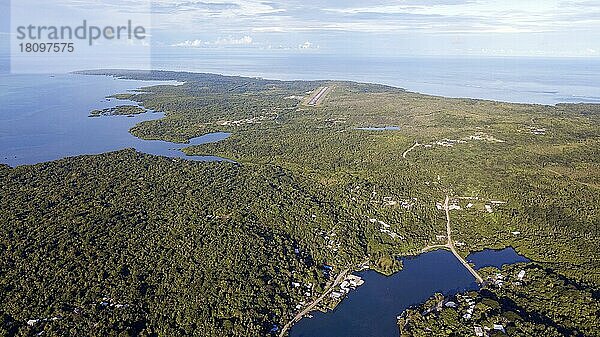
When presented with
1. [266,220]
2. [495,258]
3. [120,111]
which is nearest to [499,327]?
[495,258]

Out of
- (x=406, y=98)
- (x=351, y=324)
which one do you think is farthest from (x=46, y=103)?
(x=351, y=324)

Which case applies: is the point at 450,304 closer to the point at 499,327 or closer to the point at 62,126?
the point at 499,327

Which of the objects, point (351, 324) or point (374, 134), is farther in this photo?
point (374, 134)

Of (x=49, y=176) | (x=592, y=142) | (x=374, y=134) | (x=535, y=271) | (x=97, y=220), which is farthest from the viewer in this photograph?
(x=374, y=134)

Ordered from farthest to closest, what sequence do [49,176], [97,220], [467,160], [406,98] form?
[406,98] < [467,160] < [49,176] < [97,220]

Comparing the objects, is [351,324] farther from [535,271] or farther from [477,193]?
[477,193]

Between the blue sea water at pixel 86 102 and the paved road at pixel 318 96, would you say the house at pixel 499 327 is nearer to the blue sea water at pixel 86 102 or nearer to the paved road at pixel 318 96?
the blue sea water at pixel 86 102

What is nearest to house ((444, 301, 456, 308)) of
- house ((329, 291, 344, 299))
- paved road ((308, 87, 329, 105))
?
house ((329, 291, 344, 299))

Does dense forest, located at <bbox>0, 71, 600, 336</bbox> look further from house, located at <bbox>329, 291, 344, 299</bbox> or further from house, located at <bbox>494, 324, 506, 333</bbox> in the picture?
house, located at <bbox>494, 324, 506, 333</bbox>
